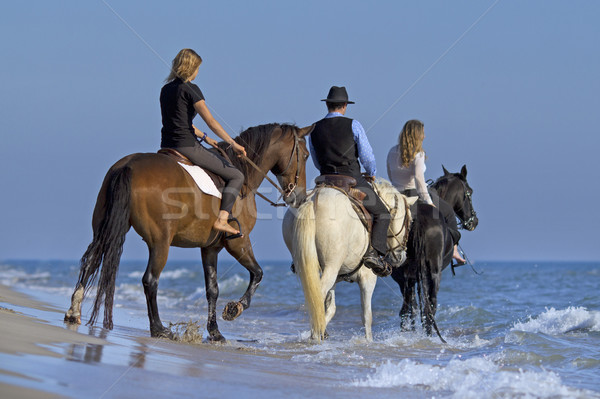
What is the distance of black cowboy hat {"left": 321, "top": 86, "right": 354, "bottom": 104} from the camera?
23.0 feet

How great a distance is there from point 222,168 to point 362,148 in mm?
1473

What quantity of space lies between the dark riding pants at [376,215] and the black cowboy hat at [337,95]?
32.4 inches

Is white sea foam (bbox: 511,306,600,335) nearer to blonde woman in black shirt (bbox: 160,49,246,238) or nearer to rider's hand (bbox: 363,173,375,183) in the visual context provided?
rider's hand (bbox: 363,173,375,183)

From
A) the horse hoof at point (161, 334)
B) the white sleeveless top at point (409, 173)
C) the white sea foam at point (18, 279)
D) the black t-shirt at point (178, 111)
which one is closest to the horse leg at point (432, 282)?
the white sleeveless top at point (409, 173)

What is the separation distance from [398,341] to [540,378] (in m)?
→ 3.16

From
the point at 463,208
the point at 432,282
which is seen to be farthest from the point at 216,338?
the point at 463,208

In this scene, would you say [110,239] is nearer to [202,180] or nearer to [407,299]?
[202,180]

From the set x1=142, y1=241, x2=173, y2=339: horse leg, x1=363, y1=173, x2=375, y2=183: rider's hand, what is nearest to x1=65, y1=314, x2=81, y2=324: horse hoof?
x1=142, y1=241, x2=173, y2=339: horse leg

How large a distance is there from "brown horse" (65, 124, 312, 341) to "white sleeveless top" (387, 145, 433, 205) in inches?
53.8

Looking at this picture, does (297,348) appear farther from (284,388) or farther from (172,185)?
(284,388)

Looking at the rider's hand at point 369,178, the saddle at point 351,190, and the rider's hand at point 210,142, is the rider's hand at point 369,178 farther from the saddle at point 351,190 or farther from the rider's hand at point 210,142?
the rider's hand at point 210,142

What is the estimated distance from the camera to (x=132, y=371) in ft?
13.1

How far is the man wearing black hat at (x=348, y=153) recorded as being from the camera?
696cm

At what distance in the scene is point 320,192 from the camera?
669 cm
